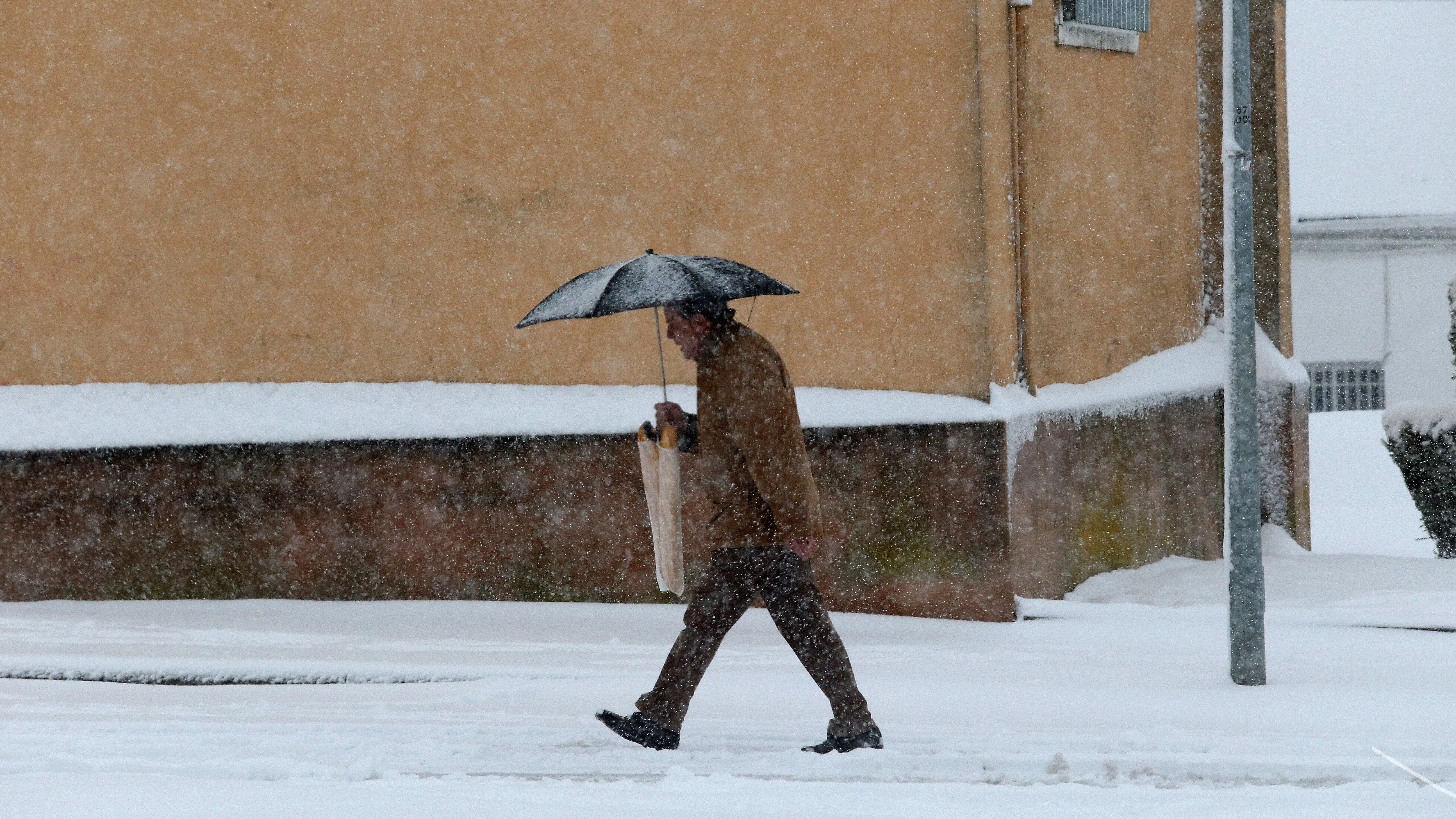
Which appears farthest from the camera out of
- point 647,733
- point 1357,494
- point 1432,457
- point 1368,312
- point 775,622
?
point 1368,312

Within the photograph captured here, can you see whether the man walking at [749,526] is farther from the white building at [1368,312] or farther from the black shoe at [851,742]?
the white building at [1368,312]

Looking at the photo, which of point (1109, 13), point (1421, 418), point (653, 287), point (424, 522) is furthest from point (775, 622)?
point (1421, 418)

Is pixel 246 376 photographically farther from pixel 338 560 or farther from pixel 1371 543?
pixel 1371 543

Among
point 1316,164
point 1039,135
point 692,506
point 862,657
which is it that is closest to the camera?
point 862,657

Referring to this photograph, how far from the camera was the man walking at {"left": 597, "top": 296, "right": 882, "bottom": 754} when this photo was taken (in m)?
4.91

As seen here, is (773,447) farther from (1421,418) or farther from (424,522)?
(1421,418)

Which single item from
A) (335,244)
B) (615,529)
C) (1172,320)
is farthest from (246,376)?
(1172,320)

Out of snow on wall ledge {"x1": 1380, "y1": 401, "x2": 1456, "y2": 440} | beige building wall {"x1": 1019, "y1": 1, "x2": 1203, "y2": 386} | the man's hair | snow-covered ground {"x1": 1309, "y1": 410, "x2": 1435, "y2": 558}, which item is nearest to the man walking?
the man's hair

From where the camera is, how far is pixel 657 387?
7758mm

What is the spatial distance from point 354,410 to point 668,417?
313cm

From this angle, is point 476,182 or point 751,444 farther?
point 476,182

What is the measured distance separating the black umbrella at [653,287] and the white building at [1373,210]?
69.8 feet

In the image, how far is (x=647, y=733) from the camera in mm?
5117

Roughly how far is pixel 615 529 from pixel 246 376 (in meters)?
2.17
